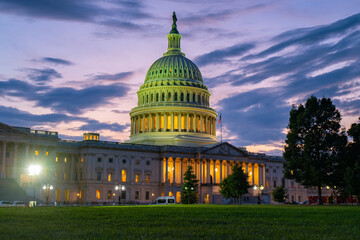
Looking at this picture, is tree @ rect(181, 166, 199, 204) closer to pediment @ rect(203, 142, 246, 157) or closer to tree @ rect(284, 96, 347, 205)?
pediment @ rect(203, 142, 246, 157)

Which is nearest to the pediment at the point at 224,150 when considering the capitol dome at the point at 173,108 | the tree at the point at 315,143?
the capitol dome at the point at 173,108

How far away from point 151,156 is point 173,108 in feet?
74.9

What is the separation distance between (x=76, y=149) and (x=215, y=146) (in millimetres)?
40215

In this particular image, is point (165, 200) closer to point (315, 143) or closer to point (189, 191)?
point (189, 191)

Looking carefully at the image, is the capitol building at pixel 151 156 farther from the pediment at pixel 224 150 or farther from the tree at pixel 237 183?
the tree at pixel 237 183

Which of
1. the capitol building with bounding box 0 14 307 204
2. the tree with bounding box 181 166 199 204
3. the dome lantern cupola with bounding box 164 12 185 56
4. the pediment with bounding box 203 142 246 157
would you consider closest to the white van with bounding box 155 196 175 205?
the tree with bounding box 181 166 199 204

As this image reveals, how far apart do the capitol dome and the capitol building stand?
323 mm

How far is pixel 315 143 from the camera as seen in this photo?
78375 millimetres

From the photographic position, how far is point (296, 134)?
7988 cm

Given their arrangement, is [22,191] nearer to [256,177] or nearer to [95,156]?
[95,156]

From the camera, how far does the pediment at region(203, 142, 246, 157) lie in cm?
13850

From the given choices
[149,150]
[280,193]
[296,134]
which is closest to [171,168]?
[149,150]

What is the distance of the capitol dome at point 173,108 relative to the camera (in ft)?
493

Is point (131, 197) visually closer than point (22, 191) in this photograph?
No
